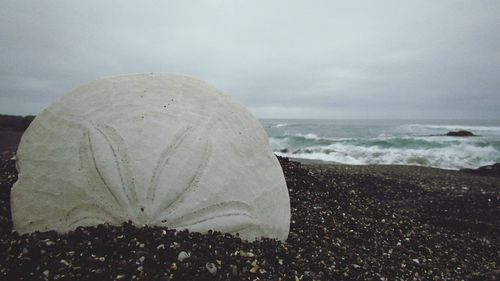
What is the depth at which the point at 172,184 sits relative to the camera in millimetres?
2691

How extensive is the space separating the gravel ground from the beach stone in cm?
16

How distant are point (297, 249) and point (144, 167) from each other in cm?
169

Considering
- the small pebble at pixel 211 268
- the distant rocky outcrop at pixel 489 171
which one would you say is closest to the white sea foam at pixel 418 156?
the distant rocky outcrop at pixel 489 171

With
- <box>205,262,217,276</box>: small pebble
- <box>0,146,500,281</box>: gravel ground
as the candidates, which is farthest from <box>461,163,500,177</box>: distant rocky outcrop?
<box>205,262,217,276</box>: small pebble

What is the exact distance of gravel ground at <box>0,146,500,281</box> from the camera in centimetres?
224

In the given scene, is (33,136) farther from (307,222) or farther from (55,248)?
(307,222)

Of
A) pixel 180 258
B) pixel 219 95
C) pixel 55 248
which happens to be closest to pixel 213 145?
pixel 219 95

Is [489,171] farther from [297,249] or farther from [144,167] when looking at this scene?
[144,167]

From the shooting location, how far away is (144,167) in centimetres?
269

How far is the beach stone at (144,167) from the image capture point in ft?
8.67

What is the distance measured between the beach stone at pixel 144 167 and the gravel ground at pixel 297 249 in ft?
0.52

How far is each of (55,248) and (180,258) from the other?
0.96 meters

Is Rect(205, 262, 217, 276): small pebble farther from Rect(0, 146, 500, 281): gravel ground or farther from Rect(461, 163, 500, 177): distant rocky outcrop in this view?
Rect(461, 163, 500, 177): distant rocky outcrop

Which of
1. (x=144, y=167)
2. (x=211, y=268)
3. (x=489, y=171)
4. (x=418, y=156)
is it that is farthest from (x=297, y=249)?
(x=418, y=156)
